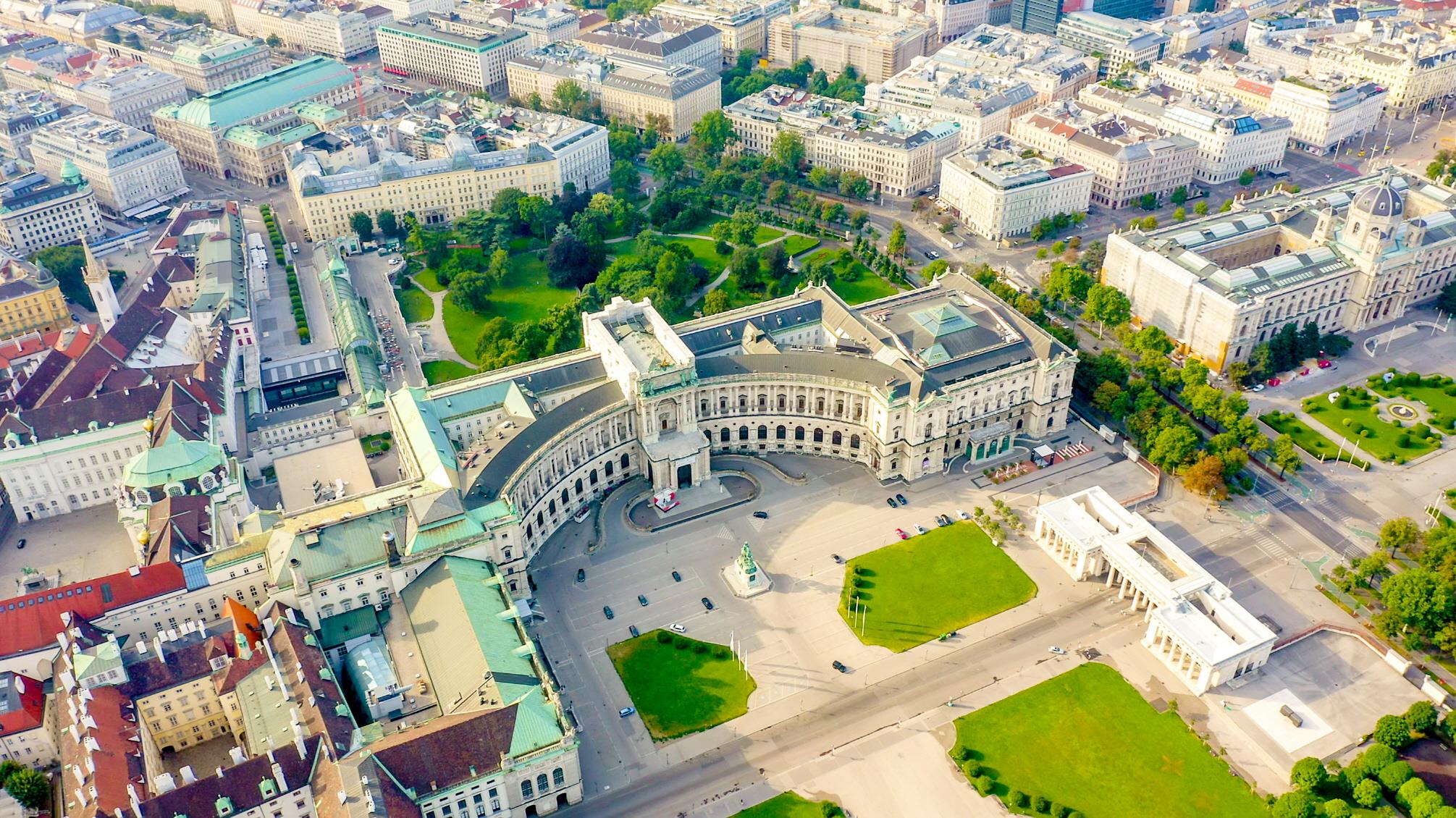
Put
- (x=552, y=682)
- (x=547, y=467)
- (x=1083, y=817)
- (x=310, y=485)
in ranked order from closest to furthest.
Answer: (x=1083, y=817) → (x=552, y=682) → (x=547, y=467) → (x=310, y=485)

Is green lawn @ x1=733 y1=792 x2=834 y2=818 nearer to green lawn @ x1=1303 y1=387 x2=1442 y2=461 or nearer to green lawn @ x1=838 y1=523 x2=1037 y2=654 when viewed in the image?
green lawn @ x1=838 y1=523 x2=1037 y2=654

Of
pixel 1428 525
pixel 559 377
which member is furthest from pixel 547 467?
pixel 1428 525

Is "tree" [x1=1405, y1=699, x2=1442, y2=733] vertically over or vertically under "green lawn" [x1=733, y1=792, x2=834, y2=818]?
over

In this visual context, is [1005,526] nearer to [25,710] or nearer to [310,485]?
[310,485]

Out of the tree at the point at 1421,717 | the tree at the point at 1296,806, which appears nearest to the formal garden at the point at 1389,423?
the tree at the point at 1421,717

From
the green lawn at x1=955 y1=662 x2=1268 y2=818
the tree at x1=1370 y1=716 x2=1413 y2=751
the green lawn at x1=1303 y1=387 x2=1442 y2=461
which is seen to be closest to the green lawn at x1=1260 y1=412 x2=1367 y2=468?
the green lawn at x1=1303 y1=387 x2=1442 y2=461

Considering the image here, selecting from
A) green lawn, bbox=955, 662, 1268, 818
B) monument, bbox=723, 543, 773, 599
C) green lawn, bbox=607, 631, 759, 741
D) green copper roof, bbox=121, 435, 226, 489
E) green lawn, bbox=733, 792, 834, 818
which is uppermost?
green copper roof, bbox=121, 435, 226, 489

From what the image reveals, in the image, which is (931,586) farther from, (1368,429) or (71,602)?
(71,602)

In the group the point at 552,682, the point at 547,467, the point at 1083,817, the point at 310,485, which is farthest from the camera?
the point at 310,485
